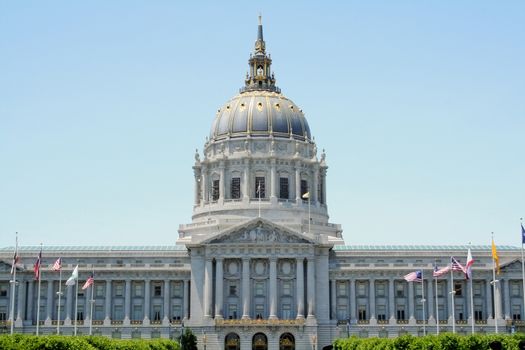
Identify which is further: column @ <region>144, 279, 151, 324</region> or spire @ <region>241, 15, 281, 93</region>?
spire @ <region>241, 15, 281, 93</region>

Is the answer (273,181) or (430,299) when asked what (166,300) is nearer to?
(273,181)

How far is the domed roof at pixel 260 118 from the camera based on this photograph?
17100 centimetres

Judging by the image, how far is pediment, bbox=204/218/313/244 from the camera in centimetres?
14525

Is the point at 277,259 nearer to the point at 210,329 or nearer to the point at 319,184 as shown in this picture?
the point at 210,329

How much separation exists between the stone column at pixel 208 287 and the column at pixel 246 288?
501cm

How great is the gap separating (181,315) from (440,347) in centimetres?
6575

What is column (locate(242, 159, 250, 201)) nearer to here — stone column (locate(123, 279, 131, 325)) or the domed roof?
the domed roof

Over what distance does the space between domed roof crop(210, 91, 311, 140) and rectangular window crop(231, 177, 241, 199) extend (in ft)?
29.0

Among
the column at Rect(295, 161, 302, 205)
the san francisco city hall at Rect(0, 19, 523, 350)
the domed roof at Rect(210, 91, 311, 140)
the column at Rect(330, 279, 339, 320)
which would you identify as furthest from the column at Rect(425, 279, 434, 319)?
the domed roof at Rect(210, 91, 311, 140)

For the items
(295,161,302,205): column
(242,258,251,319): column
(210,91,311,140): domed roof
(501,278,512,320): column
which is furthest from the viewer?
(210,91,311,140): domed roof

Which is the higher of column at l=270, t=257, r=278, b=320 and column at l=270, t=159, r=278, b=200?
column at l=270, t=159, r=278, b=200

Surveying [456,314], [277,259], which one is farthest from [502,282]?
[277,259]

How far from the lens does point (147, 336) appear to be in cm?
14512

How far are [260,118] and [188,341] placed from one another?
2084 inches
